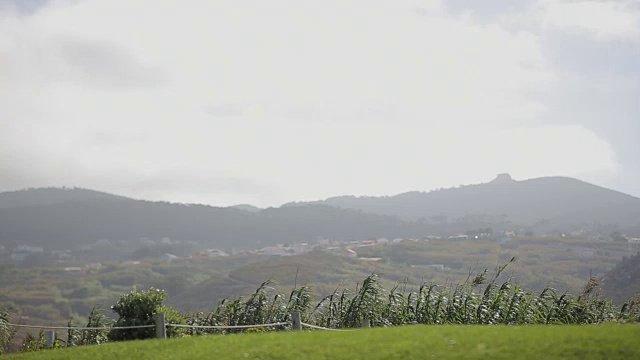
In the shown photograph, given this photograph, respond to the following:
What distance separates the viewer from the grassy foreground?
11.4 metres

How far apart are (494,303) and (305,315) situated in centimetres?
550

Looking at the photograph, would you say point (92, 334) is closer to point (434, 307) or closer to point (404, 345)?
point (434, 307)

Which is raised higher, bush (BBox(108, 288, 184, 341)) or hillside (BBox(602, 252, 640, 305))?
bush (BBox(108, 288, 184, 341))

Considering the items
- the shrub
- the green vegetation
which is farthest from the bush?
the green vegetation

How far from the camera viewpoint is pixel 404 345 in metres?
12.3

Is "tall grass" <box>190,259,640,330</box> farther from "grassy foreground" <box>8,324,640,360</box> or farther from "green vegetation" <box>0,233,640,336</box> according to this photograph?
"green vegetation" <box>0,233,640,336</box>

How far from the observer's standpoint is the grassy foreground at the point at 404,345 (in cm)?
1138

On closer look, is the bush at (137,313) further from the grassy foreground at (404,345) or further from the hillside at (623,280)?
the hillside at (623,280)

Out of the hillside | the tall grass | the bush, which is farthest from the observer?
the hillside

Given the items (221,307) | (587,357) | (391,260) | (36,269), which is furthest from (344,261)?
(587,357)

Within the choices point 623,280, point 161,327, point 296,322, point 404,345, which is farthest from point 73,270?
point 404,345

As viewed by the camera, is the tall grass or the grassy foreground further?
the tall grass

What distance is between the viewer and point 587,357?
11.0m

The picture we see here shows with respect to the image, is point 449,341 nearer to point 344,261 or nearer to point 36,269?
point 344,261
